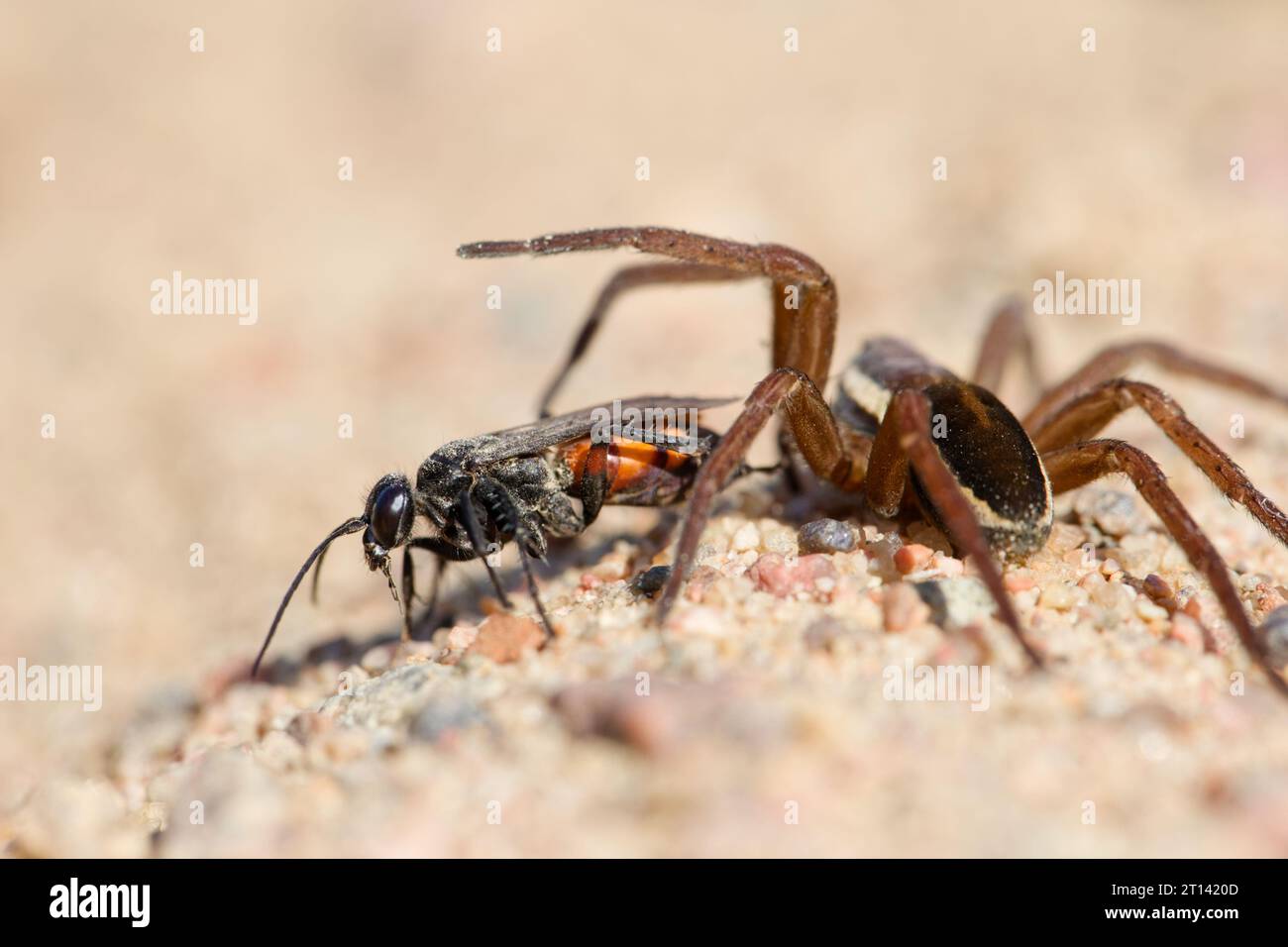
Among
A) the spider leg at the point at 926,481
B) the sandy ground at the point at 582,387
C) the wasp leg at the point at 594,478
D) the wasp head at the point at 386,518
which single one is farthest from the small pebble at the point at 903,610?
the wasp head at the point at 386,518

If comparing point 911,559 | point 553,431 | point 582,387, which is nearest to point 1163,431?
point 911,559

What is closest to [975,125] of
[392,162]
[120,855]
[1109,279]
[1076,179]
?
[1076,179]

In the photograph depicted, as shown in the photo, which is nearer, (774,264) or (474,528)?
(474,528)

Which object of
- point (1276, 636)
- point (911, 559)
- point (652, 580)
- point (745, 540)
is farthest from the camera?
point (745, 540)

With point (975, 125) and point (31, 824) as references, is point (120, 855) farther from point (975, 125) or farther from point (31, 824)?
point (975, 125)

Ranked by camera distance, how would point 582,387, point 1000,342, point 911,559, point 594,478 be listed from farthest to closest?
1. point 582,387
2. point 1000,342
3. point 594,478
4. point 911,559

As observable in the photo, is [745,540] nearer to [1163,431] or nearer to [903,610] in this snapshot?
[903,610]

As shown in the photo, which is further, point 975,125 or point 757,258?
point 975,125
